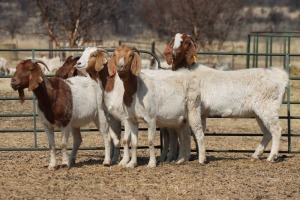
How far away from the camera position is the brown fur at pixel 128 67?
34.3 ft

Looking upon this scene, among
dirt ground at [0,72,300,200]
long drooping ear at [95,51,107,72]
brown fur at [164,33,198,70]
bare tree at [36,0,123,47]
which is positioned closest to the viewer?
dirt ground at [0,72,300,200]

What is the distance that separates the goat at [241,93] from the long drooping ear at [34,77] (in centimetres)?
229

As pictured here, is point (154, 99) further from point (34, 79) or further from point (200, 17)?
point (200, 17)

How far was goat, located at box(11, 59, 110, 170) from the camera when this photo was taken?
10.5 m

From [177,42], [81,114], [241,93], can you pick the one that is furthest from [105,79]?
[241,93]

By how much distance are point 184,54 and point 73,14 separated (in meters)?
18.7

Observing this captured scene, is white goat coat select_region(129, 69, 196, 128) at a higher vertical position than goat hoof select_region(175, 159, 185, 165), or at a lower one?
higher

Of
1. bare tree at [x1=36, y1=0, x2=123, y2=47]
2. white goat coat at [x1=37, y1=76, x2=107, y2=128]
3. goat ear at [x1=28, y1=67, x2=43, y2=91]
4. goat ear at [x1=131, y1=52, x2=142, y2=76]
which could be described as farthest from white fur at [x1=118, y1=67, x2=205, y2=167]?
bare tree at [x1=36, y1=0, x2=123, y2=47]

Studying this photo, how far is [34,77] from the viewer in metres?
10.4

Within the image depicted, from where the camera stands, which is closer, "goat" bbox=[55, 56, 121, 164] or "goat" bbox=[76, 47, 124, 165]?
"goat" bbox=[76, 47, 124, 165]

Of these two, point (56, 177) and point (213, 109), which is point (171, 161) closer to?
point (213, 109)

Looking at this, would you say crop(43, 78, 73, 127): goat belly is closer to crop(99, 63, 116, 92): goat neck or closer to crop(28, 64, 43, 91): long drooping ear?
crop(28, 64, 43, 91): long drooping ear

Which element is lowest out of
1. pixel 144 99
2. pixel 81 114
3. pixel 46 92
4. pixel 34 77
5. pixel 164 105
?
pixel 81 114

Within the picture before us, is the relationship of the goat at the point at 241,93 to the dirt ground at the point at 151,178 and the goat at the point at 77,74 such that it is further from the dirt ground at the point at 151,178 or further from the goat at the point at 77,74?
the goat at the point at 77,74
